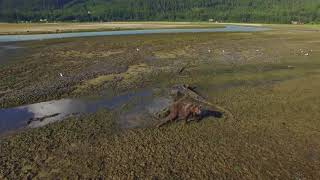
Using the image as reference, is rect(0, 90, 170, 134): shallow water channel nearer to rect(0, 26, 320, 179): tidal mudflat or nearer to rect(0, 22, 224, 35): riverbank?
rect(0, 26, 320, 179): tidal mudflat

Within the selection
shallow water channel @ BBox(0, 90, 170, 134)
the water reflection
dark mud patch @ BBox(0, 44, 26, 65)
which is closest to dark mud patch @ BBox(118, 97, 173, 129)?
shallow water channel @ BBox(0, 90, 170, 134)

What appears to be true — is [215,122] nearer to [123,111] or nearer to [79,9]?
[123,111]

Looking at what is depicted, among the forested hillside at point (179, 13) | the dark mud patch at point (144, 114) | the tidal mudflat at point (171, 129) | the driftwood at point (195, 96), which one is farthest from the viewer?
the forested hillside at point (179, 13)

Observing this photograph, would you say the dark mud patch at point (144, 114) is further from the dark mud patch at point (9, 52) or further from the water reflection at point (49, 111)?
the dark mud patch at point (9, 52)

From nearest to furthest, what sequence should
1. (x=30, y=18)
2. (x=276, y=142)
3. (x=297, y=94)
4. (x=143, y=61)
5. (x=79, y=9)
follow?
(x=276, y=142) < (x=297, y=94) < (x=143, y=61) < (x=30, y=18) < (x=79, y=9)

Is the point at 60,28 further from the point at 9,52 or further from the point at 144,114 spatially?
the point at 144,114

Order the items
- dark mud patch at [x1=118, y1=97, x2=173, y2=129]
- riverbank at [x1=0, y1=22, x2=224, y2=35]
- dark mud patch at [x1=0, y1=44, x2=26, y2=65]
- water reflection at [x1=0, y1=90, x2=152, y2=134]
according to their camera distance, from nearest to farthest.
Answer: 1. dark mud patch at [x1=118, y1=97, x2=173, y2=129]
2. water reflection at [x1=0, y1=90, x2=152, y2=134]
3. dark mud patch at [x1=0, y1=44, x2=26, y2=65]
4. riverbank at [x1=0, y1=22, x2=224, y2=35]

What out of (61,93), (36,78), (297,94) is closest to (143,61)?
(36,78)

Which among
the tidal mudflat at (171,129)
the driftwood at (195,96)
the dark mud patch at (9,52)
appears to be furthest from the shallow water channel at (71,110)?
the dark mud patch at (9,52)
